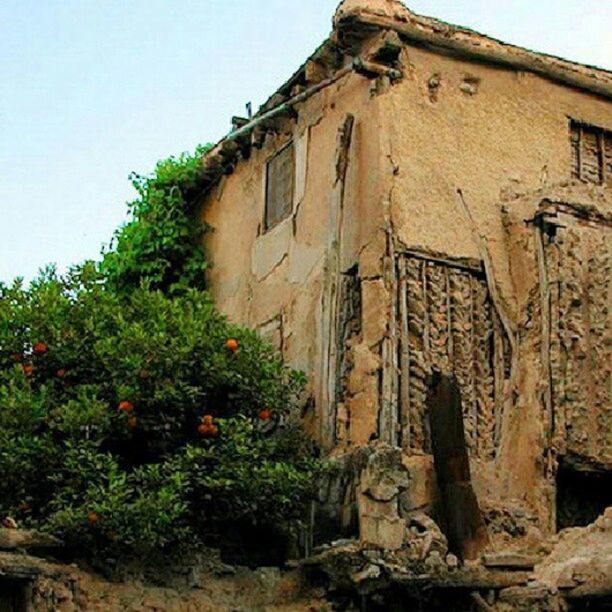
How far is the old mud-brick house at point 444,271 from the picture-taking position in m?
14.0

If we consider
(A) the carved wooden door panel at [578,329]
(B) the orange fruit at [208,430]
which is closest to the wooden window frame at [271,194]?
(A) the carved wooden door panel at [578,329]

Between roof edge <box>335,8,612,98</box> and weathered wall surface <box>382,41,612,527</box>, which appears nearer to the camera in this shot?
weathered wall surface <box>382,41,612,527</box>

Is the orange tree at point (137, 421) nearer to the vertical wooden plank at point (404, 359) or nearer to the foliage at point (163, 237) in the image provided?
the vertical wooden plank at point (404, 359)

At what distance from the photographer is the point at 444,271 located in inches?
585

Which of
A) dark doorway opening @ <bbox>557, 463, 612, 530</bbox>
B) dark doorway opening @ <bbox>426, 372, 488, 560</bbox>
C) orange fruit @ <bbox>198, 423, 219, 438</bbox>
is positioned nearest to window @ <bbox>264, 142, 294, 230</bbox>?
dark doorway opening @ <bbox>426, 372, 488, 560</bbox>

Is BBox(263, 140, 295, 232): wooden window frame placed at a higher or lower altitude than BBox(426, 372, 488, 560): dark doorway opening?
higher

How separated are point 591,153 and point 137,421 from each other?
22.0ft

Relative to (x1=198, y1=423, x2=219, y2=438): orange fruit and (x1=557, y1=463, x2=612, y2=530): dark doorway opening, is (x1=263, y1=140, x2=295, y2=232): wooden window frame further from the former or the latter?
(x1=557, y1=463, x2=612, y2=530): dark doorway opening

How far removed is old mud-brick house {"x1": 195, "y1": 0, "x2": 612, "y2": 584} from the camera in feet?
45.8

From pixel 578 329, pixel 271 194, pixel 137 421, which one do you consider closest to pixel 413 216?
pixel 578 329

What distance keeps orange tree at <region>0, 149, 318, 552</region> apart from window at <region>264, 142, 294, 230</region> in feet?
7.71

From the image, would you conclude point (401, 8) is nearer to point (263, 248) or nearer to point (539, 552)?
point (263, 248)

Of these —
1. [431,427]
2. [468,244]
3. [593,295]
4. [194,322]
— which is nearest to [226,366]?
[194,322]

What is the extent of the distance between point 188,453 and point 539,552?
343 centimetres
